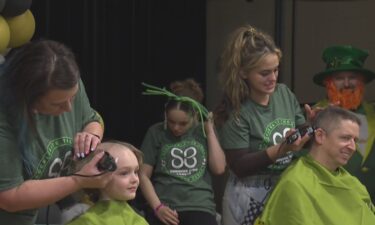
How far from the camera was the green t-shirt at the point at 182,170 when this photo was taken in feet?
12.3

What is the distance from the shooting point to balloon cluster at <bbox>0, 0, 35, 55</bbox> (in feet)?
11.0

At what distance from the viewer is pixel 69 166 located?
8.20 feet

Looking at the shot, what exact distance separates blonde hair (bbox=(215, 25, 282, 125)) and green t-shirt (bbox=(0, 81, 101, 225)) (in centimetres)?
76

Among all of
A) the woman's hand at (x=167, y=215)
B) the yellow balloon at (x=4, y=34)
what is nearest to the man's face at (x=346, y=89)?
the woman's hand at (x=167, y=215)

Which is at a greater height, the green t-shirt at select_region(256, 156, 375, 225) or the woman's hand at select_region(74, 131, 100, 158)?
the woman's hand at select_region(74, 131, 100, 158)

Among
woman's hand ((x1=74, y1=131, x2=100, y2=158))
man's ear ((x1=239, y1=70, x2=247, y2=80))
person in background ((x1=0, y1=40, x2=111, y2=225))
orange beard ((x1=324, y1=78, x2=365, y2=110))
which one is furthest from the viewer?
orange beard ((x1=324, y1=78, x2=365, y2=110))

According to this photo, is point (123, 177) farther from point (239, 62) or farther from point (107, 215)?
point (239, 62)

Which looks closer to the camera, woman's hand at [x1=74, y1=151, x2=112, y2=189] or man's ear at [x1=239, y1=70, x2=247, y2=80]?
woman's hand at [x1=74, y1=151, x2=112, y2=189]

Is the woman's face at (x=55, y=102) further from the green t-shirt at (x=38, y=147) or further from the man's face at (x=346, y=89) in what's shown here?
the man's face at (x=346, y=89)

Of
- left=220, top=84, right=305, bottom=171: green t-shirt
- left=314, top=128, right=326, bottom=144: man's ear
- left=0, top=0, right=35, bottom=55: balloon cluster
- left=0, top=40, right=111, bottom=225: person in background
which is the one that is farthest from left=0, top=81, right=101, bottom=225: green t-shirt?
left=314, top=128, right=326, bottom=144: man's ear

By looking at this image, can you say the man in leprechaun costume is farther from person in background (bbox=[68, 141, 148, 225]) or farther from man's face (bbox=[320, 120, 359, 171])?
person in background (bbox=[68, 141, 148, 225])

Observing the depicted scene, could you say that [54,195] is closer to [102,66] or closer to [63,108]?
[63,108]

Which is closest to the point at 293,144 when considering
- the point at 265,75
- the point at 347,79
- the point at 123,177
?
the point at 265,75

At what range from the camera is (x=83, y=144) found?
2.46m
